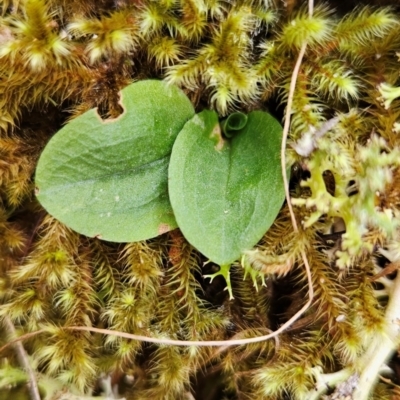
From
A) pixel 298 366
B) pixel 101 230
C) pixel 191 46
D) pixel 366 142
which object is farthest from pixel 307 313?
pixel 191 46

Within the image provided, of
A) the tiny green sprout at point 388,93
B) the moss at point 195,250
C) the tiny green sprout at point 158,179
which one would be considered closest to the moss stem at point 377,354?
the moss at point 195,250

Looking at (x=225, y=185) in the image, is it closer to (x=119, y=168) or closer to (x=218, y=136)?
(x=218, y=136)

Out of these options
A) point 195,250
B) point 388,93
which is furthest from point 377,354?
point 388,93

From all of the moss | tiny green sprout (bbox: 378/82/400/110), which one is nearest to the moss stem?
the moss

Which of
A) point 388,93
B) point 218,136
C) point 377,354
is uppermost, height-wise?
point 388,93

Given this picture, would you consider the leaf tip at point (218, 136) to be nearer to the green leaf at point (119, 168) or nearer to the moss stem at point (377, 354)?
the green leaf at point (119, 168)
